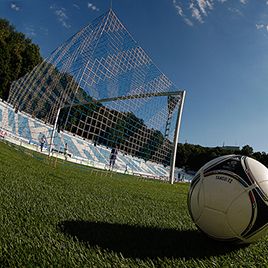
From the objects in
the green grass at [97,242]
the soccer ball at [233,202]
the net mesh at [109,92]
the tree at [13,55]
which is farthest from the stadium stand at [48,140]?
the soccer ball at [233,202]

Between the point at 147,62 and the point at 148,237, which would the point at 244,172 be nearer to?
the point at 148,237

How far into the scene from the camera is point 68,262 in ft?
5.48

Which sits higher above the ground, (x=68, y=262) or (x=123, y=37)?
(x=123, y=37)

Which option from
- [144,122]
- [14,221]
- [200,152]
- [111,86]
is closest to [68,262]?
[14,221]

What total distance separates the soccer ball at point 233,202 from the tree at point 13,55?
127ft

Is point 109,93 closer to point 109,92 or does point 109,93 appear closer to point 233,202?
point 109,92

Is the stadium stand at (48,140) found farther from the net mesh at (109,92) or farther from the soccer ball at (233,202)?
the soccer ball at (233,202)

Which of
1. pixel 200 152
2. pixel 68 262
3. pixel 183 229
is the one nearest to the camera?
pixel 68 262

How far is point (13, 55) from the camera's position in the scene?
1538 inches

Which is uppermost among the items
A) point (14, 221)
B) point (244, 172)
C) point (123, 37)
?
point (123, 37)

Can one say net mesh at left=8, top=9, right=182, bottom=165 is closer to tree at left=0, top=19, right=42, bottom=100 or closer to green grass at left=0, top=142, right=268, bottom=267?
green grass at left=0, top=142, right=268, bottom=267

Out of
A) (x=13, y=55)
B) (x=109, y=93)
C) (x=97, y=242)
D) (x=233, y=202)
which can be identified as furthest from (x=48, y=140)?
(x=233, y=202)

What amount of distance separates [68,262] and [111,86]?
45.9 ft

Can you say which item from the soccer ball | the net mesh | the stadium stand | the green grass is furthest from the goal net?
the soccer ball
